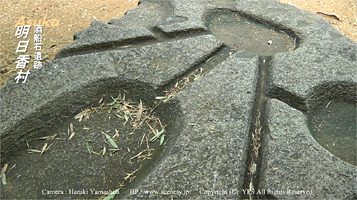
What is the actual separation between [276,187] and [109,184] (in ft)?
2.08

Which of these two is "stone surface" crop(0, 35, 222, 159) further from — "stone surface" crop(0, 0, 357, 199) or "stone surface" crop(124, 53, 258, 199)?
"stone surface" crop(124, 53, 258, 199)

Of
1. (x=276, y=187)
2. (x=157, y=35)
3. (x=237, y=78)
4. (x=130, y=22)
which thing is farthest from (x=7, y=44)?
(x=276, y=187)

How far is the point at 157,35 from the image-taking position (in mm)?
1845

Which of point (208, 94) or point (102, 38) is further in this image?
point (102, 38)

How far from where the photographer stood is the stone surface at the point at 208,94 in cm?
106

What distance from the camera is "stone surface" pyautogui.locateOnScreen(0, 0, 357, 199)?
106 cm

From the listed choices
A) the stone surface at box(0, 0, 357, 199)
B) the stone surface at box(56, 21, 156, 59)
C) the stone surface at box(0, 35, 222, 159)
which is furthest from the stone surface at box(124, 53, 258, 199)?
the stone surface at box(56, 21, 156, 59)

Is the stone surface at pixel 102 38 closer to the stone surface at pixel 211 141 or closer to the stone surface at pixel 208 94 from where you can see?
the stone surface at pixel 208 94

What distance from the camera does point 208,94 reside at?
137cm

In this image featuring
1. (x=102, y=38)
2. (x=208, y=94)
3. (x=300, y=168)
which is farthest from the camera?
(x=102, y=38)

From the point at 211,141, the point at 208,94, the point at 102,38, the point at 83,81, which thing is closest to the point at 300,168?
the point at 211,141

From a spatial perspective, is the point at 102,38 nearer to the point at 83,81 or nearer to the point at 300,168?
the point at 83,81

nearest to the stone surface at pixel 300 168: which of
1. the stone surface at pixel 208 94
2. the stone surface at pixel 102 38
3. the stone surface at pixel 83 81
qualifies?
the stone surface at pixel 208 94

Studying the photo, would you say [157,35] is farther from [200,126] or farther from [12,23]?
[12,23]
